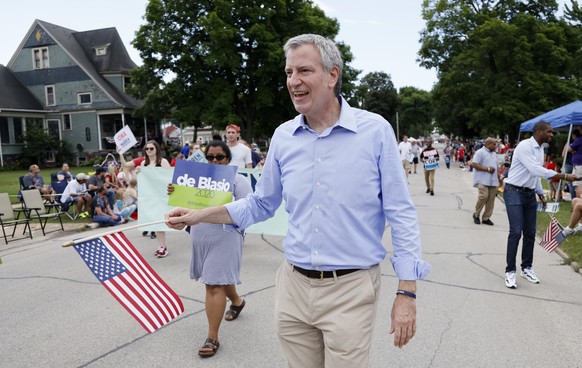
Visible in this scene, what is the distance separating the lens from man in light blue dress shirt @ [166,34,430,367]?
2195mm

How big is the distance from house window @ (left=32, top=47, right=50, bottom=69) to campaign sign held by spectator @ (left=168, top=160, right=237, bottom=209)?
45.6m

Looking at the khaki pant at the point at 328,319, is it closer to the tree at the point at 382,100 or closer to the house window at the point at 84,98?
the house window at the point at 84,98

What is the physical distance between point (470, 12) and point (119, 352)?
40.8 meters

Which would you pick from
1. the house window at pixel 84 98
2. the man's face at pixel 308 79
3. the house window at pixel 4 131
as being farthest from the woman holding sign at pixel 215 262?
the house window at pixel 84 98

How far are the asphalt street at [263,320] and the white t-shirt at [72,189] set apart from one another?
224 inches

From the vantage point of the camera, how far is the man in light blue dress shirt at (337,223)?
220cm

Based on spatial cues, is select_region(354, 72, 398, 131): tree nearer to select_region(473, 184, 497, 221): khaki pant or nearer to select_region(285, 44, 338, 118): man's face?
select_region(473, 184, 497, 221): khaki pant

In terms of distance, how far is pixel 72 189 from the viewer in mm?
13820

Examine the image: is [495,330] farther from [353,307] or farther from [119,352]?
[119,352]

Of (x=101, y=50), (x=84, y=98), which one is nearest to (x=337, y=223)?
(x=84, y=98)

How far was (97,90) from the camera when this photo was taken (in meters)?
42.4

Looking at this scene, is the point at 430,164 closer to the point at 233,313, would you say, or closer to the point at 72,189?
the point at 72,189

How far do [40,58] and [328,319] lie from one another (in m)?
48.5

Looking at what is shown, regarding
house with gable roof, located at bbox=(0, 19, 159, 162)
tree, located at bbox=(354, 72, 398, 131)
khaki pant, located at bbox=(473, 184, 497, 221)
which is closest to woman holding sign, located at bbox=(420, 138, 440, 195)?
khaki pant, located at bbox=(473, 184, 497, 221)
